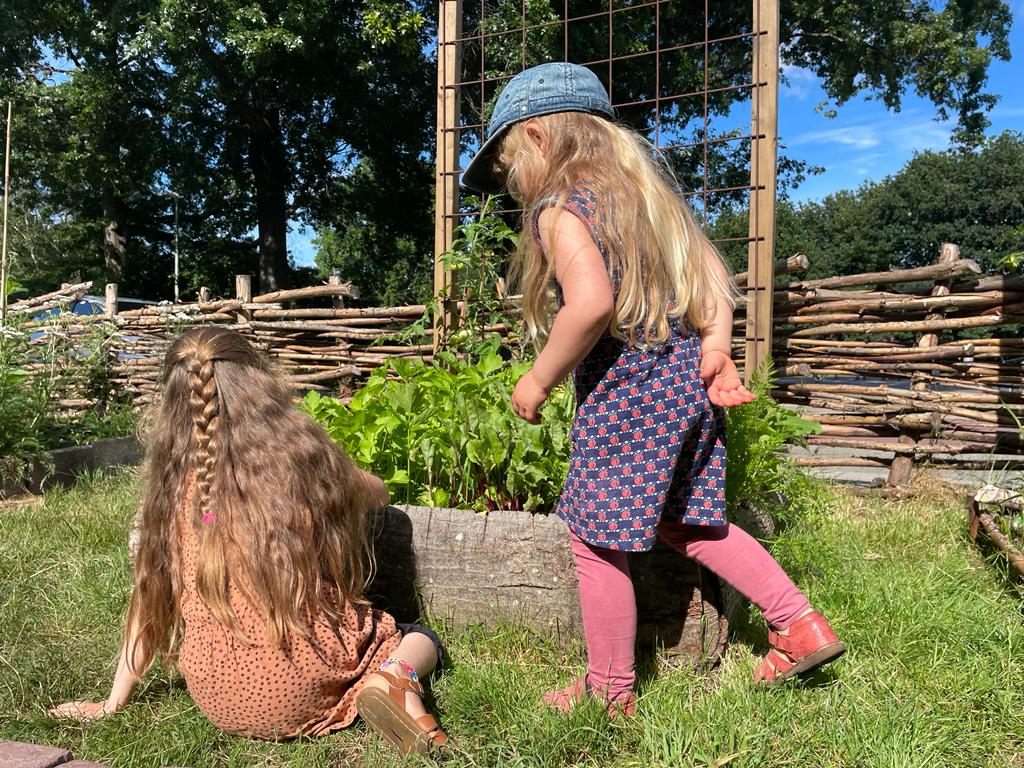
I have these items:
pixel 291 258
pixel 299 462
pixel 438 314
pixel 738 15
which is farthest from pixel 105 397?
pixel 291 258

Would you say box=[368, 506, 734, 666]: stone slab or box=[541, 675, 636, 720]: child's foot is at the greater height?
box=[368, 506, 734, 666]: stone slab

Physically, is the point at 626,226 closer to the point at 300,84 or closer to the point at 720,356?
the point at 720,356

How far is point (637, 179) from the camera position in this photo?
1785mm

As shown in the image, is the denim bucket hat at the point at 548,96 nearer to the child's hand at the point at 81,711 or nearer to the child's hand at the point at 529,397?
the child's hand at the point at 529,397

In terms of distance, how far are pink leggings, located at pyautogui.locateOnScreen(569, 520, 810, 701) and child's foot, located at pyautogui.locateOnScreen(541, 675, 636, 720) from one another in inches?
0.6

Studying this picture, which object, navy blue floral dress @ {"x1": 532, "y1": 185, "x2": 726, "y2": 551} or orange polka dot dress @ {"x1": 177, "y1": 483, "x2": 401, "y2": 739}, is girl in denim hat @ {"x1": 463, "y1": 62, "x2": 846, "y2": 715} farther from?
orange polka dot dress @ {"x1": 177, "y1": 483, "x2": 401, "y2": 739}

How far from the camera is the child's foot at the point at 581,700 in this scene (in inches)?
68.6

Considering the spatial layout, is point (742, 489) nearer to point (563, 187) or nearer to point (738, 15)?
point (563, 187)

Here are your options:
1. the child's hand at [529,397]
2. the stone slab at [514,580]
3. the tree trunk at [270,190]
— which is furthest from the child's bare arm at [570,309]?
the tree trunk at [270,190]

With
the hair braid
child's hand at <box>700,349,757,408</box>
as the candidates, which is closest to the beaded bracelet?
the hair braid

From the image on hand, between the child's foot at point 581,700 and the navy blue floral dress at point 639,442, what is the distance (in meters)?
0.36

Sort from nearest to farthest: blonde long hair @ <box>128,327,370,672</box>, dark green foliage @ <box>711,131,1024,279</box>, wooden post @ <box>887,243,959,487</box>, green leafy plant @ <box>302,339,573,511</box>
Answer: blonde long hair @ <box>128,327,370,672</box> → green leafy plant @ <box>302,339,573,511</box> → wooden post @ <box>887,243,959,487</box> → dark green foliage @ <box>711,131,1024,279</box>

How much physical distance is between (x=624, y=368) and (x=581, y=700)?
774 mm

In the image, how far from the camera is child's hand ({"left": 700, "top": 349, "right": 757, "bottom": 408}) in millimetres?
1653
